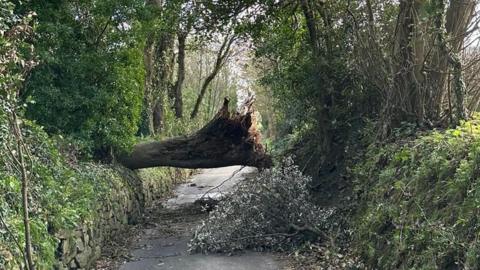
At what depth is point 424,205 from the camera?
5.53 m

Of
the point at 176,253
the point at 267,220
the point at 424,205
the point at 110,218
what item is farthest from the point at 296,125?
the point at 424,205

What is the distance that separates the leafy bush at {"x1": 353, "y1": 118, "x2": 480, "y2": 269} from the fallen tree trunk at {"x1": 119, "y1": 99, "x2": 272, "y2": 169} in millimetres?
5519

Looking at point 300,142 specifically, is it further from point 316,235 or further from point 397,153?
point 397,153

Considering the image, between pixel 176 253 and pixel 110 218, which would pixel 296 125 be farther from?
pixel 110 218

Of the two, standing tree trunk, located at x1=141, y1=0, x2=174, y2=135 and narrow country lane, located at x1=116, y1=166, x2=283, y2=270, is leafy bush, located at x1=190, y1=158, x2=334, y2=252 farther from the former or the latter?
standing tree trunk, located at x1=141, y1=0, x2=174, y2=135

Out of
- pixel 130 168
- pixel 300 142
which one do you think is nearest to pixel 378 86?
pixel 300 142

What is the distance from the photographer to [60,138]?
9.32 m

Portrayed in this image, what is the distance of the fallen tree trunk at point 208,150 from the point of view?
43.0ft

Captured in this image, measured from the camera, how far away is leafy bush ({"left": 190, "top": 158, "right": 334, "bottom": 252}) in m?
9.32

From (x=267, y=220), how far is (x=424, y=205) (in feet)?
14.4

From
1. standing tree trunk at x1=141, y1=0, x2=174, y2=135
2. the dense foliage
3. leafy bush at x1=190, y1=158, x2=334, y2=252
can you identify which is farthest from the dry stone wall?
standing tree trunk at x1=141, y1=0, x2=174, y2=135

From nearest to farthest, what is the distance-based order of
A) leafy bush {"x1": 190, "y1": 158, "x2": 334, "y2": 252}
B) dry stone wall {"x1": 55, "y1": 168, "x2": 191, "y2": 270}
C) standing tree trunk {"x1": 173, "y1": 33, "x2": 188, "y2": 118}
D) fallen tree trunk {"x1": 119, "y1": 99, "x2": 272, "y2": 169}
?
1. dry stone wall {"x1": 55, "y1": 168, "x2": 191, "y2": 270}
2. leafy bush {"x1": 190, "y1": 158, "x2": 334, "y2": 252}
3. fallen tree trunk {"x1": 119, "y1": 99, "x2": 272, "y2": 169}
4. standing tree trunk {"x1": 173, "y1": 33, "x2": 188, "y2": 118}

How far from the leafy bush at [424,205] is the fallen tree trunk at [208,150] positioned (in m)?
5.52

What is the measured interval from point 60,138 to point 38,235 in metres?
3.71
